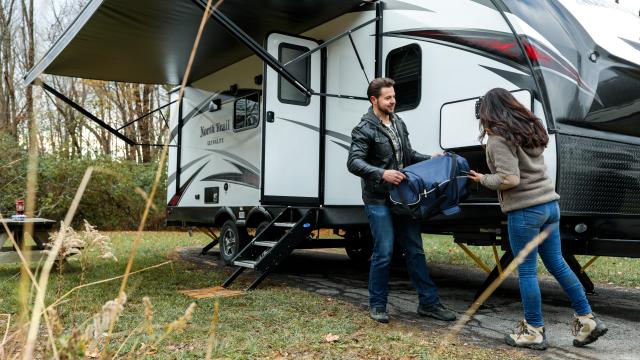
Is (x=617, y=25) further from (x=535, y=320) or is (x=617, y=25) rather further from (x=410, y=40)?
(x=535, y=320)

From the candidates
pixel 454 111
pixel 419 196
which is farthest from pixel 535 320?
pixel 454 111

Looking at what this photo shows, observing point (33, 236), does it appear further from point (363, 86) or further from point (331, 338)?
point (331, 338)

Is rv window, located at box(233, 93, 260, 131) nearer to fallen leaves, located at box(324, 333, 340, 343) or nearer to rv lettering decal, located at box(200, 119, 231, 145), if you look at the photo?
rv lettering decal, located at box(200, 119, 231, 145)

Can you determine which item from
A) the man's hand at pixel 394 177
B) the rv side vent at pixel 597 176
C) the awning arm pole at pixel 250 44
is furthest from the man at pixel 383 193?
the awning arm pole at pixel 250 44

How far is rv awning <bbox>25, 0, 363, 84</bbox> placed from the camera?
18.6ft

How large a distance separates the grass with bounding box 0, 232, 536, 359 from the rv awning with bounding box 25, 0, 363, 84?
2236 millimetres

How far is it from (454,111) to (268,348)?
7.95ft

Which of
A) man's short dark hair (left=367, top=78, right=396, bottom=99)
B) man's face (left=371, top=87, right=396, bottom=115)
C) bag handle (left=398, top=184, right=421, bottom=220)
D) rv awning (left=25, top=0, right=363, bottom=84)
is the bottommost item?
bag handle (left=398, top=184, right=421, bottom=220)

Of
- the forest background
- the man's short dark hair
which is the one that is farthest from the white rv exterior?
the forest background

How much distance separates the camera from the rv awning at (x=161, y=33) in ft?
18.6

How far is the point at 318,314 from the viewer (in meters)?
4.46

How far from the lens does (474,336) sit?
3.83 meters

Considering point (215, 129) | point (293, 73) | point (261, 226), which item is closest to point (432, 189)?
point (293, 73)

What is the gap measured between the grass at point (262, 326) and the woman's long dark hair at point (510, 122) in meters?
1.25
